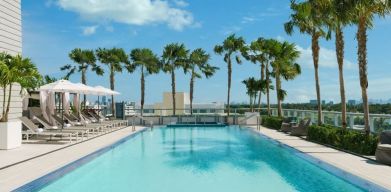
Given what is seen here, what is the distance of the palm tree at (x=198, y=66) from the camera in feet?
109

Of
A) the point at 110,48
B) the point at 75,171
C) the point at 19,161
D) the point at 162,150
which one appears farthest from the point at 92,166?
the point at 110,48

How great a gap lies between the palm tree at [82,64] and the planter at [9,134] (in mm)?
20649

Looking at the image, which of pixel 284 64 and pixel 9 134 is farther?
pixel 284 64

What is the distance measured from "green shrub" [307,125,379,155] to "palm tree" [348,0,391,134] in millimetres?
435

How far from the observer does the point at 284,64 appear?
25.5 metres

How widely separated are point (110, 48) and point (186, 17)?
10011 mm

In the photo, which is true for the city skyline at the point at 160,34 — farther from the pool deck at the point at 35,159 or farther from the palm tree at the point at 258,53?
the pool deck at the point at 35,159

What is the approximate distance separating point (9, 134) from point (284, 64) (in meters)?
16.6

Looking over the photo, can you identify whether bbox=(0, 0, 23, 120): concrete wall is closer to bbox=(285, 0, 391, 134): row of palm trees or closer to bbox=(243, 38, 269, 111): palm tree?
bbox=(285, 0, 391, 134): row of palm trees

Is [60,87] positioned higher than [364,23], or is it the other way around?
Result: [364,23]

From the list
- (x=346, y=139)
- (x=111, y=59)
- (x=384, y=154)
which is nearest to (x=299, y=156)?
(x=346, y=139)

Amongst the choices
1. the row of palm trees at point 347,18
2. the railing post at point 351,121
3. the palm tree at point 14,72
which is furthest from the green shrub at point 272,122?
the palm tree at point 14,72

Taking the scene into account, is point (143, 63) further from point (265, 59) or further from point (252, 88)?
point (265, 59)

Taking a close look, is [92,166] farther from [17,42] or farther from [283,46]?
[283,46]
